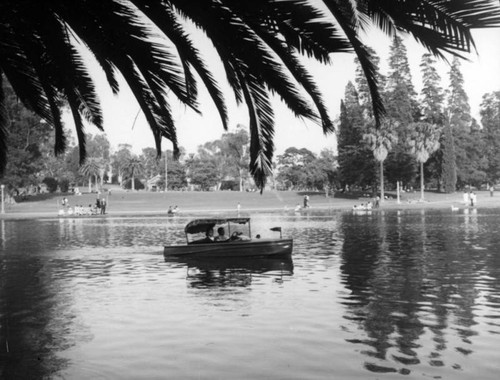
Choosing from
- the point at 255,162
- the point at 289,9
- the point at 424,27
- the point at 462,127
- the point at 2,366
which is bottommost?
the point at 2,366

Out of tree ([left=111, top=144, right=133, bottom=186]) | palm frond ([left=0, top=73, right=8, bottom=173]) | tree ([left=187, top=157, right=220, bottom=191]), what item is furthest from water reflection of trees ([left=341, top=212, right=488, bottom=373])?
tree ([left=111, top=144, right=133, bottom=186])

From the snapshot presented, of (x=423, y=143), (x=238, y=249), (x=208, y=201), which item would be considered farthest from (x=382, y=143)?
(x=238, y=249)

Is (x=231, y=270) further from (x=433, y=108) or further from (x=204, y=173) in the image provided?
(x=204, y=173)

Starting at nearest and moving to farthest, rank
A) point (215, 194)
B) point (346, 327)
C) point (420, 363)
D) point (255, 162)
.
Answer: point (255, 162), point (420, 363), point (346, 327), point (215, 194)

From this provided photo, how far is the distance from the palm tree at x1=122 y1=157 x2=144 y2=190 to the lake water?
385 ft

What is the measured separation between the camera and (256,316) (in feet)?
37.1

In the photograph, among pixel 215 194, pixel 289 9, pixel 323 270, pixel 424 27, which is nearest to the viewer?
pixel 424 27

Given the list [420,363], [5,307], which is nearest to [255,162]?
[420,363]

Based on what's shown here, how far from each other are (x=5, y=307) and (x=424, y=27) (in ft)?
39.4

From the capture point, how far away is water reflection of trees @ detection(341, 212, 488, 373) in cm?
877

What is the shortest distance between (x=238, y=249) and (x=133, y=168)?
121344 millimetres

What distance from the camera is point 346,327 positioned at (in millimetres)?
10117

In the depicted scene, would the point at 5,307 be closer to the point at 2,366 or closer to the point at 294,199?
the point at 2,366

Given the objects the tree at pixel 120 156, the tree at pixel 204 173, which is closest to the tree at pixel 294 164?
the tree at pixel 204 173
